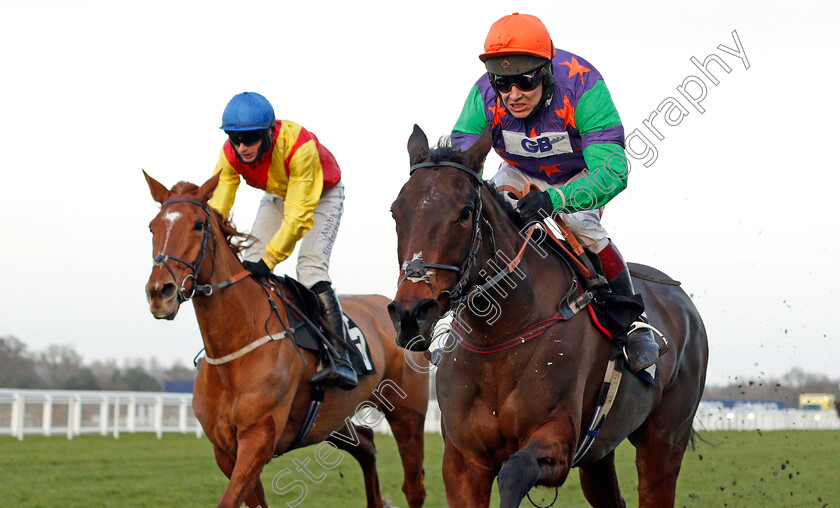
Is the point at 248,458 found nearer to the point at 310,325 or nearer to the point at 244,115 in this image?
the point at 310,325

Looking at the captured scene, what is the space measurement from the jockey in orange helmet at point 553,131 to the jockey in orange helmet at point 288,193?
1932mm

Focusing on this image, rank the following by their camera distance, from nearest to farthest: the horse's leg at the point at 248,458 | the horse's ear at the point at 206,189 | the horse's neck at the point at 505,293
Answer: the horse's neck at the point at 505,293, the horse's leg at the point at 248,458, the horse's ear at the point at 206,189

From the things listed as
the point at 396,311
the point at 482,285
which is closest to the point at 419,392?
the point at 482,285

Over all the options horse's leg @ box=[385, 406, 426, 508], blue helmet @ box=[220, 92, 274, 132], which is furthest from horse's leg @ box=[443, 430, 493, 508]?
horse's leg @ box=[385, 406, 426, 508]

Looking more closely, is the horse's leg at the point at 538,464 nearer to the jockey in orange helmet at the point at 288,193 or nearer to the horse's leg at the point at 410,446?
the jockey in orange helmet at the point at 288,193

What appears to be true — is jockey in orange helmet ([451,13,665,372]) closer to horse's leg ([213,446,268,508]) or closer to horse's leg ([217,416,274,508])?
horse's leg ([217,416,274,508])

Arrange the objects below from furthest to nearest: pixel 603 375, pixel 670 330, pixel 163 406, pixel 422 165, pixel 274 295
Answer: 1. pixel 163 406
2. pixel 274 295
3. pixel 670 330
4. pixel 603 375
5. pixel 422 165

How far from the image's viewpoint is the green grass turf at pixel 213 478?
8.50m

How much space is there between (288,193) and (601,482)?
284 cm

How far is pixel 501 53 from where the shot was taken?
403cm

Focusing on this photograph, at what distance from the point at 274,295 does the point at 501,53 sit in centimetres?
290

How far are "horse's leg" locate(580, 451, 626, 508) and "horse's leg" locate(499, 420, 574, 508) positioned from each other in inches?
69.0

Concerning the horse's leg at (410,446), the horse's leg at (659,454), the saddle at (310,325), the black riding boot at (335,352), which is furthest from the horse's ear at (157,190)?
the horse's leg at (659,454)

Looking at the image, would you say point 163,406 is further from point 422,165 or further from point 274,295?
point 422,165
